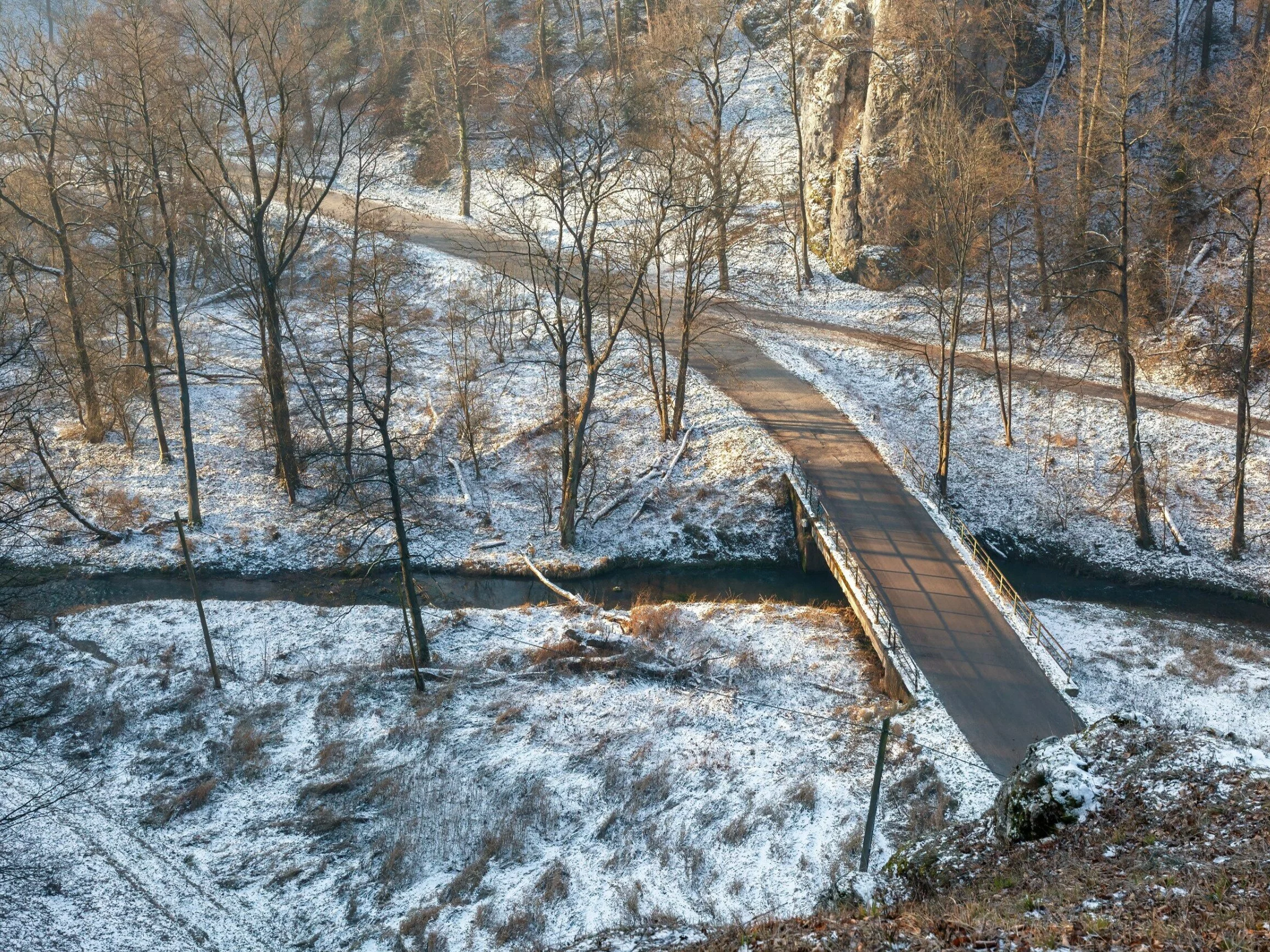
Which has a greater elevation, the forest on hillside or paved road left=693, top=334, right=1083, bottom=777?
the forest on hillside

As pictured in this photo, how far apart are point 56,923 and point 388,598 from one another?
1102 centimetres

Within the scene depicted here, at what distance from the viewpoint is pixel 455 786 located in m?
14.9

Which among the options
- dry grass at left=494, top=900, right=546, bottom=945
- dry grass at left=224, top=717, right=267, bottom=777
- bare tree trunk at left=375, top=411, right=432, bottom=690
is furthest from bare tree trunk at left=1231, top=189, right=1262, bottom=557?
dry grass at left=224, top=717, right=267, bottom=777

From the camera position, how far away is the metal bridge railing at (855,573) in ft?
55.0

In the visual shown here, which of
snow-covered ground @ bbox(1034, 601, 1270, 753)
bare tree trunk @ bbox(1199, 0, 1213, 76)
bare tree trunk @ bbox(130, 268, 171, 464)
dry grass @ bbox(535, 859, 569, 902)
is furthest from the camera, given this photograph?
bare tree trunk @ bbox(1199, 0, 1213, 76)

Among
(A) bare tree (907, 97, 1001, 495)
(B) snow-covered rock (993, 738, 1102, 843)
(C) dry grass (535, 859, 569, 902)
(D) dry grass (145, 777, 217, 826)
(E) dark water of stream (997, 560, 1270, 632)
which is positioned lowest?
(C) dry grass (535, 859, 569, 902)

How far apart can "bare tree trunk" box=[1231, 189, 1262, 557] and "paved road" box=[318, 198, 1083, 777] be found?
7.53m

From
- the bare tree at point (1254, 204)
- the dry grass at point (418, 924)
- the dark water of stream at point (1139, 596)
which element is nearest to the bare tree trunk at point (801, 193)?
the bare tree at point (1254, 204)

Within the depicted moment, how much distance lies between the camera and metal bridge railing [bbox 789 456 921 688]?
55.0 feet

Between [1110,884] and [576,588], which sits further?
[576,588]

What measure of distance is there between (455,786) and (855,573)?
9.54 metres

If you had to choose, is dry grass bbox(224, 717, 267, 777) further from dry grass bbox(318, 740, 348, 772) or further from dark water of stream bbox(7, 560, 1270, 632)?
dark water of stream bbox(7, 560, 1270, 632)

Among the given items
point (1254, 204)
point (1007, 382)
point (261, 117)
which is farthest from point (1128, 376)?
point (261, 117)

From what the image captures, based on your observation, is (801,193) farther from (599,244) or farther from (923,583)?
(923,583)
